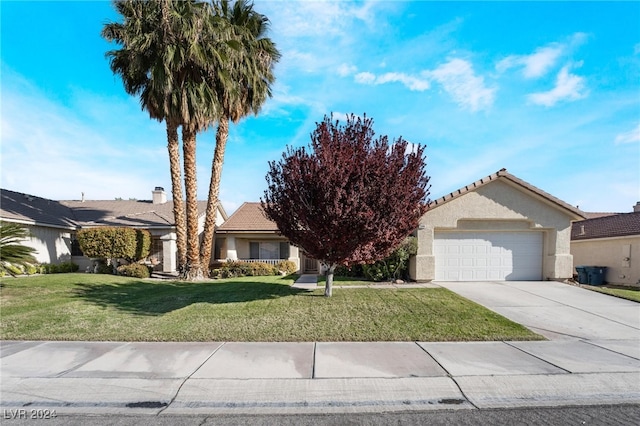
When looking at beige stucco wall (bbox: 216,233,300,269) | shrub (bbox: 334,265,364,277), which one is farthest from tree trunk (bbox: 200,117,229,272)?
shrub (bbox: 334,265,364,277)

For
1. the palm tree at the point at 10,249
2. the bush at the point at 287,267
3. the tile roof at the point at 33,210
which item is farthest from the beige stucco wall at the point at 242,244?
the palm tree at the point at 10,249

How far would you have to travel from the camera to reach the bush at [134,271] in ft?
56.0

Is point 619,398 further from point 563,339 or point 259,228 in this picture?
point 259,228

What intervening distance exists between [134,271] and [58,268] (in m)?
4.49

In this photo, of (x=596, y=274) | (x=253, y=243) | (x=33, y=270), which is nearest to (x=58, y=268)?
(x=33, y=270)

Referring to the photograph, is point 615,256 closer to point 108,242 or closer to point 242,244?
point 242,244

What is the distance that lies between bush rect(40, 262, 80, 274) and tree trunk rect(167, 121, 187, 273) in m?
6.97

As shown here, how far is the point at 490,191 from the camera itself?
44.3 ft

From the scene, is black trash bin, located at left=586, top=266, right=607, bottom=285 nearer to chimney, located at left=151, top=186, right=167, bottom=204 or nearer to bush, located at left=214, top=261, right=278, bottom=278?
bush, located at left=214, top=261, right=278, bottom=278

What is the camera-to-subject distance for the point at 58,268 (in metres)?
17.8

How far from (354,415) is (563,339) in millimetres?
5180

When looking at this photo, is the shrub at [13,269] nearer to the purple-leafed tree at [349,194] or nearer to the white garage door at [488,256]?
the purple-leafed tree at [349,194]

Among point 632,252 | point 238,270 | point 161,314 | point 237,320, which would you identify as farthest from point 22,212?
point 632,252

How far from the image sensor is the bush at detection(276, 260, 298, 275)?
1909 cm
